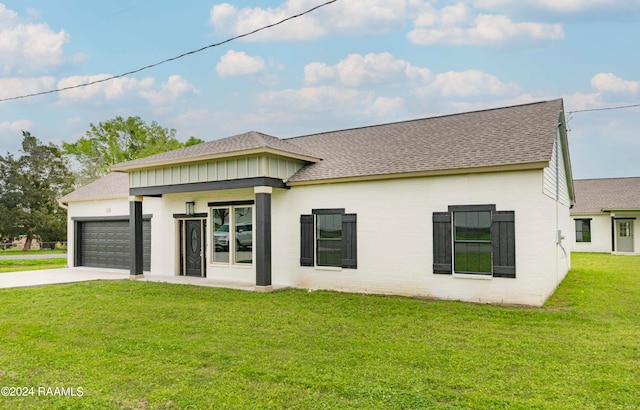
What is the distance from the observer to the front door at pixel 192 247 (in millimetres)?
13555

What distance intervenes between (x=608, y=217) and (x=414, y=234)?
20.0 metres

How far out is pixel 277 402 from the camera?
3.85 meters

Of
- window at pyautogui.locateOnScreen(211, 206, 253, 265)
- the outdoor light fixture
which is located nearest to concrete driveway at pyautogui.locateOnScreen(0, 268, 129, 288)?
the outdoor light fixture

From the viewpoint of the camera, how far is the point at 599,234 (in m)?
24.2

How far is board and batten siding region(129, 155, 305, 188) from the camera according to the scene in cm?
1091

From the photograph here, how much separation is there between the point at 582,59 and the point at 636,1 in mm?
4173

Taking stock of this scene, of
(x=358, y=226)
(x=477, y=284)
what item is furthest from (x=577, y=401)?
(x=358, y=226)

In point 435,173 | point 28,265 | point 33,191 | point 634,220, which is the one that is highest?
point 33,191

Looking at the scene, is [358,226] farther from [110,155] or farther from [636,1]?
[110,155]

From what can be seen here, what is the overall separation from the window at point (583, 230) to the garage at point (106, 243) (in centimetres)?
2383

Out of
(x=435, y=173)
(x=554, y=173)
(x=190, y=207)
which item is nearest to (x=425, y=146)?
(x=435, y=173)

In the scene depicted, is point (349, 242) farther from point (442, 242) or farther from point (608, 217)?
point (608, 217)

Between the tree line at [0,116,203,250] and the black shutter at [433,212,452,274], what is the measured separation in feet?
118

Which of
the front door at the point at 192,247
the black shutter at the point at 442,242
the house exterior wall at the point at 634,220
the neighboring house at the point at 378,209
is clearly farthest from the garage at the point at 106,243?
the house exterior wall at the point at 634,220
